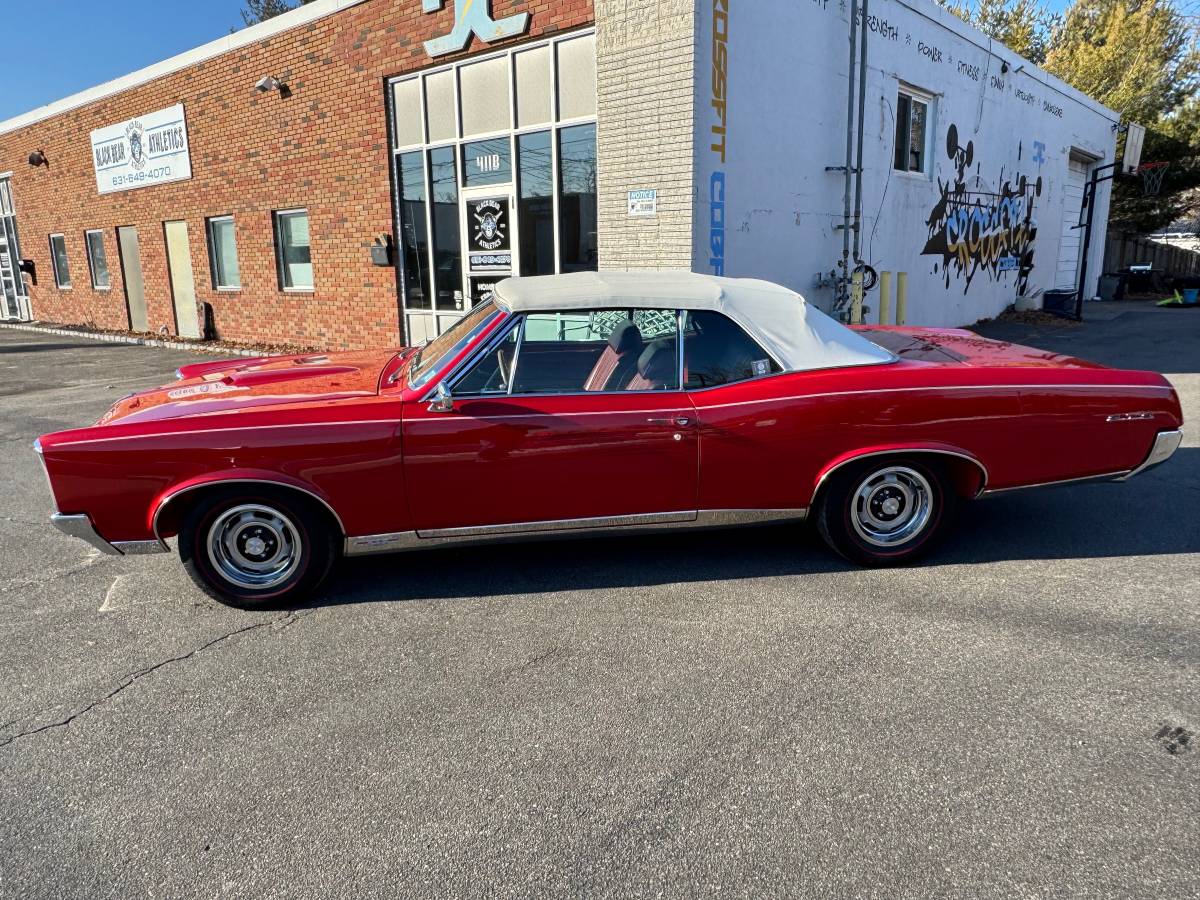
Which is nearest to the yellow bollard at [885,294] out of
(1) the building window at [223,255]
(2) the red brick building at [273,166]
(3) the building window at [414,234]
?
(2) the red brick building at [273,166]

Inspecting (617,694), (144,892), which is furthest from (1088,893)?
(144,892)

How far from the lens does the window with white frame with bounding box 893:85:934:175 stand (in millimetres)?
11781

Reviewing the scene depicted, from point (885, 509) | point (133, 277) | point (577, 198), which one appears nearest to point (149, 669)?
point (885, 509)

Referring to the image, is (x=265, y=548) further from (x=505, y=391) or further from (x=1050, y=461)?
(x=1050, y=461)

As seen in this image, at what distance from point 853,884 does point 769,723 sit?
0.72 meters

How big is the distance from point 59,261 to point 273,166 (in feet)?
36.6

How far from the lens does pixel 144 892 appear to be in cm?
202

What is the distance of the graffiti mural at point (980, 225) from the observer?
43.7 ft

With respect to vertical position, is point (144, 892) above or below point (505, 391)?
below

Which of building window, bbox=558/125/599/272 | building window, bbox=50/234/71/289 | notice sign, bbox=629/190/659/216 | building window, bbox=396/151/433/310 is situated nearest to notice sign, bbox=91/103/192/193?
building window, bbox=50/234/71/289

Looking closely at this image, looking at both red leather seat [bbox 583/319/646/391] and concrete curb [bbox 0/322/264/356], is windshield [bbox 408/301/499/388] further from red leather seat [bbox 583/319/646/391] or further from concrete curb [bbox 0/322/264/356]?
concrete curb [bbox 0/322/264/356]

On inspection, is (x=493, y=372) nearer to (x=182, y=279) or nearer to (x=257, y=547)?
(x=257, y=547)

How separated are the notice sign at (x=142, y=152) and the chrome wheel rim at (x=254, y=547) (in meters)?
14.0

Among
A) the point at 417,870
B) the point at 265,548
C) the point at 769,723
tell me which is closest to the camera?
the point at 417,870
